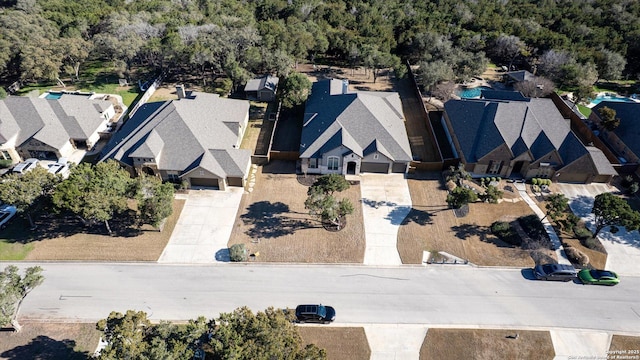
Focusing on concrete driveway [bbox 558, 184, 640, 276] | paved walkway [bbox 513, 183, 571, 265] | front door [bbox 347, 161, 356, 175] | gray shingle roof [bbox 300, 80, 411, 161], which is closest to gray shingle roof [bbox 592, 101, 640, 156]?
concrete driveway [bbox 558, 184, 640, 276]

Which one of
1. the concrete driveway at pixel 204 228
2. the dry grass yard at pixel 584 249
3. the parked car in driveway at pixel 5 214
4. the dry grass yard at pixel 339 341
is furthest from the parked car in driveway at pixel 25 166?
the dry grass yard at pixel 584 249

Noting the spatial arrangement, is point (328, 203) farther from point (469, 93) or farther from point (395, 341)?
point (469, 93)

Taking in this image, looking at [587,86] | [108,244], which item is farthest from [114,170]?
[587,86]

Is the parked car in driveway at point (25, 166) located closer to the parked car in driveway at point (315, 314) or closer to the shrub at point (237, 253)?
the shrub at point (237, 253)

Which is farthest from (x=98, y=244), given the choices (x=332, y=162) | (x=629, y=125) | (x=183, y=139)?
(x=629, y=125)

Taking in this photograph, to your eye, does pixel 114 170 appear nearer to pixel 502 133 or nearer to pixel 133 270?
pixel 133 270
